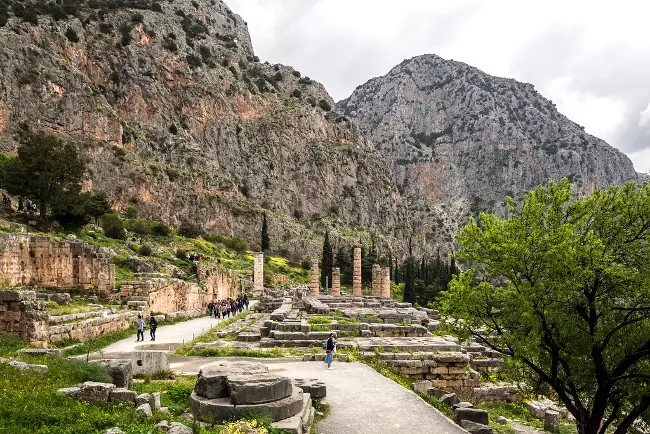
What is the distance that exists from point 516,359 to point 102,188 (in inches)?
2404

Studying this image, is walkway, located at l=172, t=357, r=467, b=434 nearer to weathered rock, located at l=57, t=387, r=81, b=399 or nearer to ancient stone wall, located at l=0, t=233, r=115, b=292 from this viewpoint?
weathered rock, located at l=57, t=387, r=81, b=399

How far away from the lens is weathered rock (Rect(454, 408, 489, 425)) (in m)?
10.0

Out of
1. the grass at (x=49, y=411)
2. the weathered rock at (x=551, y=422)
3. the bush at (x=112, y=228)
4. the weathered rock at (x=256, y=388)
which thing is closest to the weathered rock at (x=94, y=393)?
the grass at (x=49, y=411)

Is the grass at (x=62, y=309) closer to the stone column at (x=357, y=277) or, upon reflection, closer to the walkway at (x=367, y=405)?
the walkway at (x=367, y=405)

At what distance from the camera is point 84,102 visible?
62750 mm

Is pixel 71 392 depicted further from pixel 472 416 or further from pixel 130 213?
pixel 130 213

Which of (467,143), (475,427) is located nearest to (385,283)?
(475,427)

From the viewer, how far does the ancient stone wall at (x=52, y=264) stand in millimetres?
20969

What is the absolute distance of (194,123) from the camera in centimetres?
8500

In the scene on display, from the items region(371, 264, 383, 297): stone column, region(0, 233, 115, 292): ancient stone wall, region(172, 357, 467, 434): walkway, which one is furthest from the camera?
region(371, 264, 383, 297): stone column

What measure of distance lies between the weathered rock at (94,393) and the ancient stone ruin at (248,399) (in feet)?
4.52

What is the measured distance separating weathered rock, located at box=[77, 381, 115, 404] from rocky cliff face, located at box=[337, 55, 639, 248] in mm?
133802

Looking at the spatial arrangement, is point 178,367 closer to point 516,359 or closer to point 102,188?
point 516,359

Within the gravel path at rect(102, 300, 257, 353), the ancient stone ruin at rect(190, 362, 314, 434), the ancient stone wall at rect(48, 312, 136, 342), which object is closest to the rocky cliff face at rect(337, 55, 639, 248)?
the gravel path at rect(102, 300, 257, 353)
